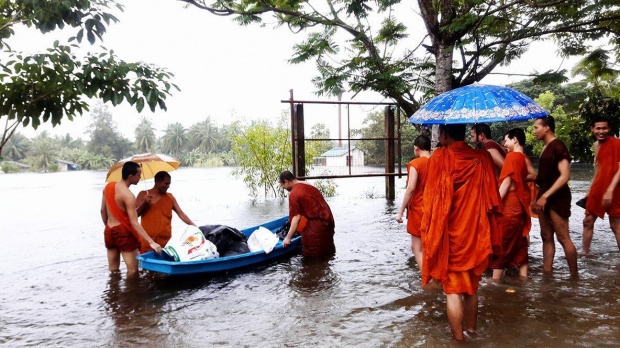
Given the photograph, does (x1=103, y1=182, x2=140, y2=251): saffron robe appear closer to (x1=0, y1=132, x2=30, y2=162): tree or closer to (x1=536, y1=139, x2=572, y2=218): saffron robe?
(x1=536, y1=139, x2=572, y2=218): saffron robe

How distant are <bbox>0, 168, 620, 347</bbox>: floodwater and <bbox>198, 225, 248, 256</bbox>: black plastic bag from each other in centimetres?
52

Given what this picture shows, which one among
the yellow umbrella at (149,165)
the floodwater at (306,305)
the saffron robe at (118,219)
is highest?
the yellow umbrella at (149,165)

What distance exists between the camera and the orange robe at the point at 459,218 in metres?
3.45

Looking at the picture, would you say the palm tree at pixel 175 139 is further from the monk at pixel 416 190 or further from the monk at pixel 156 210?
the monk at pixel 416 190

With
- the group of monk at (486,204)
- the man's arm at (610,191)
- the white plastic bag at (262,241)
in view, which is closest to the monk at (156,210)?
the white plastic bag at (262,241)

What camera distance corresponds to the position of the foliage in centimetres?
1560

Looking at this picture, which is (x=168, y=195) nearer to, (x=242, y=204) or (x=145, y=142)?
(x=242, y=204)

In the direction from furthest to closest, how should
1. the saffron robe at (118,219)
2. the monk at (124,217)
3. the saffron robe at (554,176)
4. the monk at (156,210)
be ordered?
the monk at (156,210)
the saffron robe at (118,219)
the monk at (124,217)
the saffron robe at (554,176)

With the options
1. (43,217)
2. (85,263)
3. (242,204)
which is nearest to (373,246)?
(85,263)

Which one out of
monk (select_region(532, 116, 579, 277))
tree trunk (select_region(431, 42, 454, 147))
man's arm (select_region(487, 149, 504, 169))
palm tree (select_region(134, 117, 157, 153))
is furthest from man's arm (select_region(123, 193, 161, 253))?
palm tree (select_region(134, 117, 157, 153))

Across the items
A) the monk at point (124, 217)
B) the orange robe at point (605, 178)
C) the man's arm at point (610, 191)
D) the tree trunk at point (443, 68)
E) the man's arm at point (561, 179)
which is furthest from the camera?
the tree trunk at point (443, 68)

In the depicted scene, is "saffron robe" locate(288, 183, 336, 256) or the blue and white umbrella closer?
the blue and white umbrella

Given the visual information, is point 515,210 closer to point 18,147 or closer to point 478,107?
point 478,107

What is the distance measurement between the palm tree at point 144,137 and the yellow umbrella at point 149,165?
74837mm
